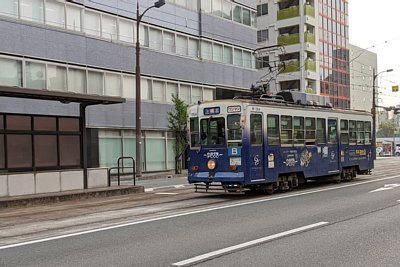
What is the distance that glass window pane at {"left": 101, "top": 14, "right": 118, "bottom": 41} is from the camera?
2984cm

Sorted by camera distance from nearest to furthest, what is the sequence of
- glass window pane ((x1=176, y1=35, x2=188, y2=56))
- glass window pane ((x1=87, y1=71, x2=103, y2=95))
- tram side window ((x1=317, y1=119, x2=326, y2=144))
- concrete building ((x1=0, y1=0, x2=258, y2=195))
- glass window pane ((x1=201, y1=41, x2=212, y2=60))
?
1. concrete building ((x1=0, y1=0, x2=258, y2=195))
2. tram side window ((x1=317, y1=119, x2=326, y2=144))
3. glass window pane ((x1=87, y1=71, x2=103, y2=95))
4. glass window pane ((x1=176, y1=35, x2=188, y2=56))
5. glass window pane ((x1=201, y1=41, x2=212, y2=60))

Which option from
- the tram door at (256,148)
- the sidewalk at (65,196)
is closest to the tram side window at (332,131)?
the tram door at (256,148)

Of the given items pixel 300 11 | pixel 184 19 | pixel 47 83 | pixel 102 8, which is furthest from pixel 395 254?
pixel 300 11

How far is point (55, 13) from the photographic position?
1068 inches

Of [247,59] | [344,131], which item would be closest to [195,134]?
[344,131]

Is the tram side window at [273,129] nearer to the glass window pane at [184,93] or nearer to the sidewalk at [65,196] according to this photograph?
the sidewalk at [65,196]

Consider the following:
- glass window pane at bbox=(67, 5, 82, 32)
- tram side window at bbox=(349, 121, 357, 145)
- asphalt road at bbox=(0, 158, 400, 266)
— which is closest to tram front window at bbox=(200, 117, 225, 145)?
asphalt road at bbox=(0, 158, 400, 266)

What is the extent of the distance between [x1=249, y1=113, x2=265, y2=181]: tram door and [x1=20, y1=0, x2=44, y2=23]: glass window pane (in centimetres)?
1572

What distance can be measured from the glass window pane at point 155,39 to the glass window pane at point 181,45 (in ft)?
5.96

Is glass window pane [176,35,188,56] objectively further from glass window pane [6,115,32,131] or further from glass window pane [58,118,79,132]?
glass window pane [6,115,32,131]

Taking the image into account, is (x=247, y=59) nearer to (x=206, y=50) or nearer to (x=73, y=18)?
(x=206, y=50)

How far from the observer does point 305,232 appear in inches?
364

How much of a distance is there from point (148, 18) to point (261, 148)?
64.0 feet

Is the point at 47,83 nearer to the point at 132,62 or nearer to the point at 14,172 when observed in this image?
the point at 132,62
